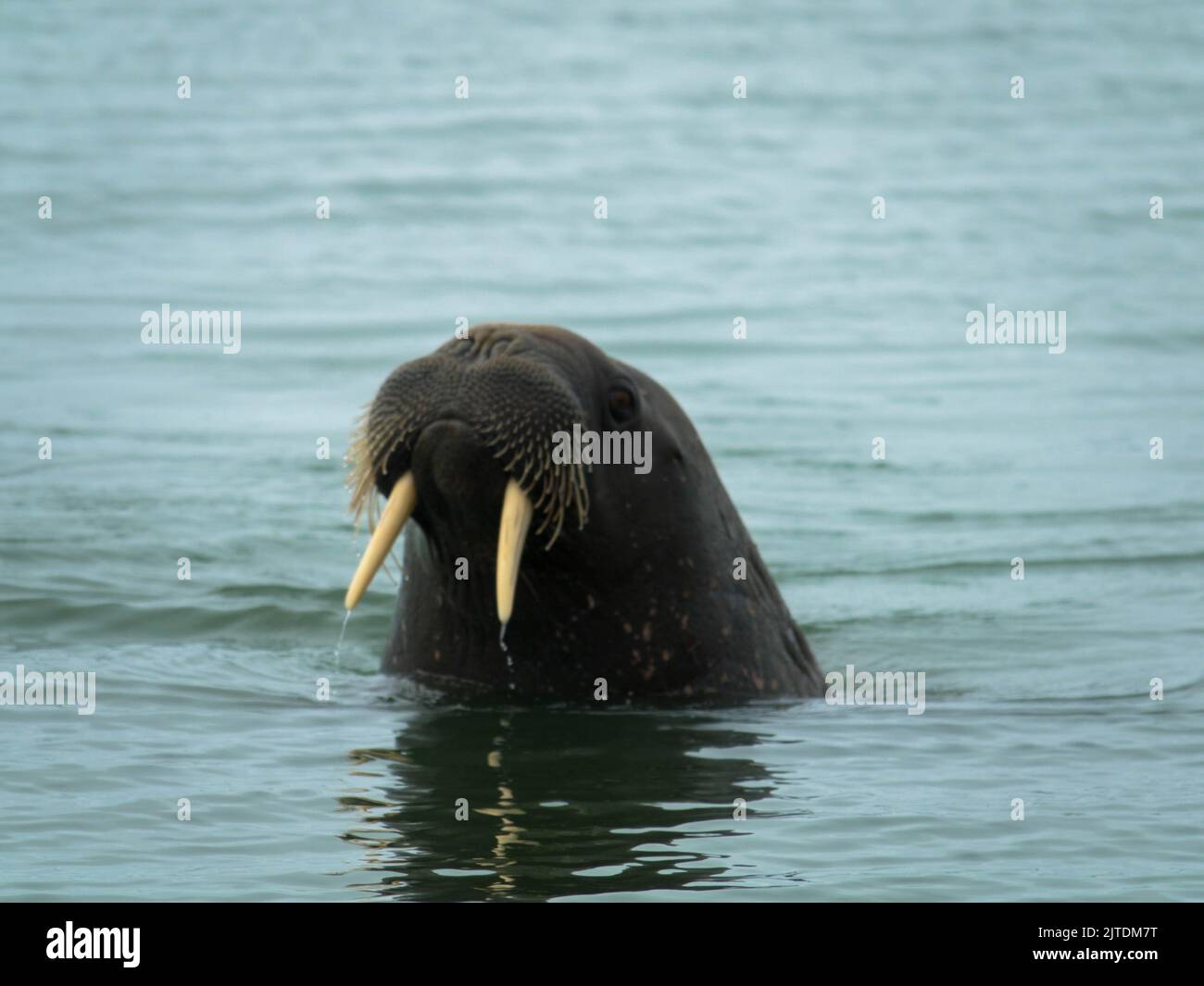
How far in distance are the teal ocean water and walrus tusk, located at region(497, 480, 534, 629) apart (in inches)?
26.2

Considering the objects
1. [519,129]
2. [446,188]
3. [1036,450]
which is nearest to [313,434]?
[1036,450]

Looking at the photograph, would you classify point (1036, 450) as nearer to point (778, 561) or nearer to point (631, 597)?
point (778, 561)

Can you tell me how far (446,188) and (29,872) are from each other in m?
23.3

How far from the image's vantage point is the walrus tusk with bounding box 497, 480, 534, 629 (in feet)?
23.2

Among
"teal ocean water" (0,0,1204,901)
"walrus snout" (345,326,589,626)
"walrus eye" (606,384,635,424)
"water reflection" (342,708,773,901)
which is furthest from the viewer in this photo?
"walrus eye" (606,384,635,424)

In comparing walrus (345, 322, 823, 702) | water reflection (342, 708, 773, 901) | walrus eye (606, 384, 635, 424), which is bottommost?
water reflection (342, 708, 773, 901)

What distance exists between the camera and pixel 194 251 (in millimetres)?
25000

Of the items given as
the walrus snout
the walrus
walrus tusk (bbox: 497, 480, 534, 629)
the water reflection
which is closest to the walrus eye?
the walrus

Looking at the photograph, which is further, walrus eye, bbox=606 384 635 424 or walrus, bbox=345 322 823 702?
walrus eye, bbox=606 384 635 424

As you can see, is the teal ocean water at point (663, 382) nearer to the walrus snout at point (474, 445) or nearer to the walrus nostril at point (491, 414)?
the walrus snout at point (474, 445)

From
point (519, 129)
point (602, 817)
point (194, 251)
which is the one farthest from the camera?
point (519, 129)

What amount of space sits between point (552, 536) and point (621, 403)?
1.75 feet

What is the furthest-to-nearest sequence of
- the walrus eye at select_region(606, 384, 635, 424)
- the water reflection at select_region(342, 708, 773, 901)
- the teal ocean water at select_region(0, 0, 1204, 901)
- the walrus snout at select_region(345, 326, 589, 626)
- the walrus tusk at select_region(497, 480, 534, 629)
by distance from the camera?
the walrus eye at select_region(606, 384, 635, 424) → the walrus snout at select_region(345, 326, 589, 626) → the walrus tusk at select_region(497, 480, 534, 629) → the teal ocean water at select_region(0, 0, 1204, 901) → the water reflection at select_region(342, 708, 773, 901)

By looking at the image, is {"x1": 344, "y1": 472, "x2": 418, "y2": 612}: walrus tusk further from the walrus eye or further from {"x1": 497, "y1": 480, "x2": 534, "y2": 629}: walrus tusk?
the walrus eye
